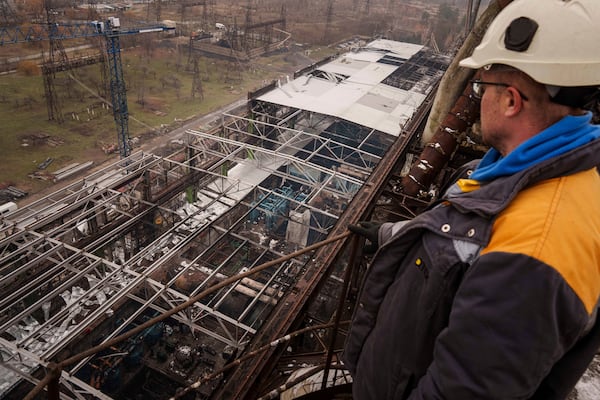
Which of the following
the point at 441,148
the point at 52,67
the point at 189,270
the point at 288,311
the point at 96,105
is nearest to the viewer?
the point at 288,311

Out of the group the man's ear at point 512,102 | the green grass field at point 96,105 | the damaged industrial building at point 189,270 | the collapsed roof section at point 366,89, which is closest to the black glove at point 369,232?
the damaged industrial building at point 189,270

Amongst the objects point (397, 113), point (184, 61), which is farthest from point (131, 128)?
point (397, 113)

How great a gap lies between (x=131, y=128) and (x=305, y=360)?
29.7m

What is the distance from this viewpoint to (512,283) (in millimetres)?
1262

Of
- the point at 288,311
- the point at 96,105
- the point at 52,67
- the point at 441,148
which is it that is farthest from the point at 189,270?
the point at 52,67

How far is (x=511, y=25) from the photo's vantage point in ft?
5.16

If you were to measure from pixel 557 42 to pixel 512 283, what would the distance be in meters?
0.97

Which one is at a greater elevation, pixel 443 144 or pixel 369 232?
pixel 369 232

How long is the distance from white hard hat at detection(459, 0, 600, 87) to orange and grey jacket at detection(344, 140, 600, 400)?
11.4 inches

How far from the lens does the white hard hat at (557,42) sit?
4.66 ft

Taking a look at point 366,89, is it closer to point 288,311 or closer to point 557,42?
point 288,311

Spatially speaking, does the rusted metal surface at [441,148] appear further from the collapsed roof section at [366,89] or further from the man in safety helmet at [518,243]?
the collapsed roof section at [366,89]

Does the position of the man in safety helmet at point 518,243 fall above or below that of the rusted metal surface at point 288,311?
above

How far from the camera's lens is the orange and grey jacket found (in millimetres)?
1248
